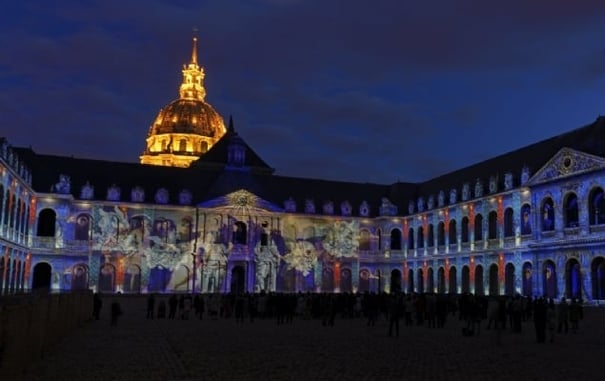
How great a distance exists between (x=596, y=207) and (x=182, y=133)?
229 ft

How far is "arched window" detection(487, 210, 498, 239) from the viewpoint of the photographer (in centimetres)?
5987

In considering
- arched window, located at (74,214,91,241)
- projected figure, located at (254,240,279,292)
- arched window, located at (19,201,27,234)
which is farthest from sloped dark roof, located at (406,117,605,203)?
arched window, located at (19,201,27,234)

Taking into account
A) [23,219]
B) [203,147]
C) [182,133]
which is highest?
[182,133]

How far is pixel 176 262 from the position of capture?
2687 inches

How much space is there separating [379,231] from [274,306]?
146 ft

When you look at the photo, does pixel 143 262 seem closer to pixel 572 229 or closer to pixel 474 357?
pixel 572 229

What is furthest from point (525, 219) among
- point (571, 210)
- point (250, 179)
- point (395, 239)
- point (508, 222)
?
point (250, 179)

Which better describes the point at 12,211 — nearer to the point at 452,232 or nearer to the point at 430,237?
the point at 452,232

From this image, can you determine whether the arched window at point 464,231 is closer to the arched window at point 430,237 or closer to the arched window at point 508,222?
the arched window at point 430,237

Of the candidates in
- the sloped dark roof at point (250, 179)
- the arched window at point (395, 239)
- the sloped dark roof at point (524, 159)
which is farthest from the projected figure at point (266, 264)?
the sloped dark roof at point (524, 159)

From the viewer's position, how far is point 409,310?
102ft

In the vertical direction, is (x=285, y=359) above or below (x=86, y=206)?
below

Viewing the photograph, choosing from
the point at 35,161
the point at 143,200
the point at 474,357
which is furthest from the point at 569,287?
the point at 35,161

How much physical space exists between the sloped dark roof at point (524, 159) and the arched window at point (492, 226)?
2546mm
